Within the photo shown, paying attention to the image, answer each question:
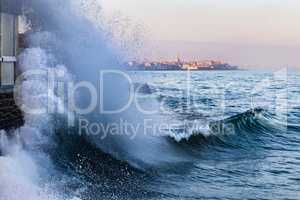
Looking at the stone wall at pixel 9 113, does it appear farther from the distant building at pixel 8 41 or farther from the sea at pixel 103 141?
the distant building at pixel 8 41

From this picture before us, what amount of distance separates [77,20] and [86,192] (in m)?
10.5

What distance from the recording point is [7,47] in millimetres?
12969

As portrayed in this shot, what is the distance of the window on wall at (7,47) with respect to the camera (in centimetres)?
1271

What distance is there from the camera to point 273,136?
64.6 feet

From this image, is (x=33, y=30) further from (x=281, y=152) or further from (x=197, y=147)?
(x=281, y=152)

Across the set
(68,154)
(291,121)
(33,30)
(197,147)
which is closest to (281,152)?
(197,147)

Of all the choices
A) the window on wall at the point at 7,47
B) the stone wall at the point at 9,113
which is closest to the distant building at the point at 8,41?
the window on wall at the point at 7,47

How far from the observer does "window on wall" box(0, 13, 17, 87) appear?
1271 centimetres

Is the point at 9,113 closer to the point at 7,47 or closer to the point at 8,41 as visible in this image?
the point at 7,47

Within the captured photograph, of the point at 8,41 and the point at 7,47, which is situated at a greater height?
the point at 8,41

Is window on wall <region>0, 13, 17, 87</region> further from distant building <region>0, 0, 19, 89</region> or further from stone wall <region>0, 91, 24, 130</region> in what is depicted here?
stone wall <region>0, 91, 24, 130</region>

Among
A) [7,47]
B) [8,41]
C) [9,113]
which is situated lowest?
[9,113]

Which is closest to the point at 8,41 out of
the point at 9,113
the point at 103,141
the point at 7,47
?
the point at 7,47

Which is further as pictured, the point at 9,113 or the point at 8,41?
the point at 8,41
